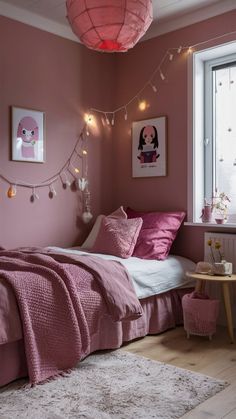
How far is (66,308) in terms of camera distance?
2.38 m

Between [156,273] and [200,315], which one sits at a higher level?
[156,273]

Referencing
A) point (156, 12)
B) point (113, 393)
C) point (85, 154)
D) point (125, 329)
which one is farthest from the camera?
point (85, 154)

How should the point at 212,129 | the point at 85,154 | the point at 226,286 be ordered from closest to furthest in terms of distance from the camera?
the point at 226,286, the point at 212,129, the point at 85,154

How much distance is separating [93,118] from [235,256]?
184cm

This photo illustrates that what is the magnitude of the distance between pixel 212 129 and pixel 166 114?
0.42 meters

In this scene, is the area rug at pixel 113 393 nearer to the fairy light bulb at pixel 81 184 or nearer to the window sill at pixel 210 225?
the window sill at pixel 210 225

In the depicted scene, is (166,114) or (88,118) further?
(88,118)

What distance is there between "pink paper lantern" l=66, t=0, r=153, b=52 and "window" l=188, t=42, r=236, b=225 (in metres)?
1.72

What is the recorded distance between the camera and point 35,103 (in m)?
3.62

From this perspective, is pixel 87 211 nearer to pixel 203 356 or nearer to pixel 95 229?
pixel 95 229

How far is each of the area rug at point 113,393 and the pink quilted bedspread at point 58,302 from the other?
0.12 meters

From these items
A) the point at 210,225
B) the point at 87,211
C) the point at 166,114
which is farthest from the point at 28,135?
the point at 210,225

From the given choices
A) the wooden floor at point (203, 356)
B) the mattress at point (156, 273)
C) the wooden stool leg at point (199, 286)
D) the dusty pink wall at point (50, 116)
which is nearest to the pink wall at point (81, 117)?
the dusty pink wall at point (50, 116)

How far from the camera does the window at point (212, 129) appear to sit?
3539 mm
